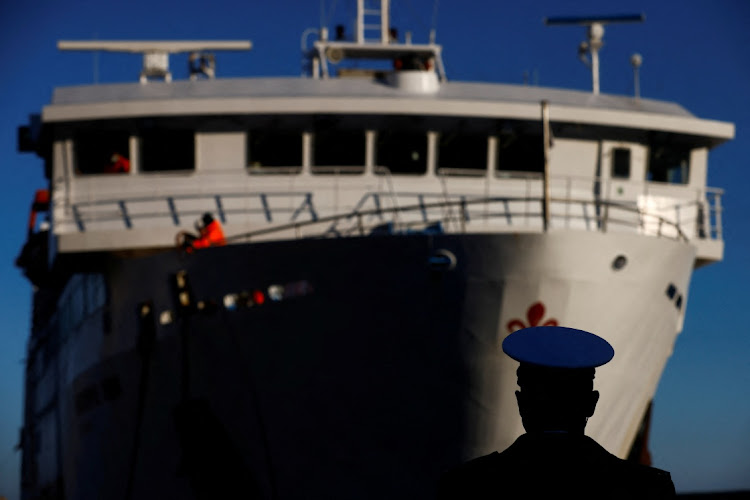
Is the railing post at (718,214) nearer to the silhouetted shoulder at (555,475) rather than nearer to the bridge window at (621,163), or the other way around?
the bridge window at (621,163)

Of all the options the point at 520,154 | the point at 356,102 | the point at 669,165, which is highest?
the point at 356,102

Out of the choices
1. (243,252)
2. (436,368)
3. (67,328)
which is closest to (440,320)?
(436,368)

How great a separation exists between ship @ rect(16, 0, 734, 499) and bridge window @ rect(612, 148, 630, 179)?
0.11ft

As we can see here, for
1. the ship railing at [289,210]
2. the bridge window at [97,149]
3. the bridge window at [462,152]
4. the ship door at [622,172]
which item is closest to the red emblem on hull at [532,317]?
the ship railing at [289,210]

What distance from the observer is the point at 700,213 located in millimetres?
15875

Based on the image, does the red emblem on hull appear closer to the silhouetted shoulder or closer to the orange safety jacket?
the orange safety jacket

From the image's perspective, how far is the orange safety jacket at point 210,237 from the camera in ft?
42.7

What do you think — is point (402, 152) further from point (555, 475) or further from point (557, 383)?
point (555, 475)

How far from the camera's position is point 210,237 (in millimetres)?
13047

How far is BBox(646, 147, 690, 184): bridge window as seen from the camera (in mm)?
15820

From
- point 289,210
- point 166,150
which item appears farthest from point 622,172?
point 166,150

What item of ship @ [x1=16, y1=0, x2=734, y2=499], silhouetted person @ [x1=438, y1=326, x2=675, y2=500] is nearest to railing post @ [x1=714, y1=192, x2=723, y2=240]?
ship @ [x1=16, y1=0, x2=734, y2=499]

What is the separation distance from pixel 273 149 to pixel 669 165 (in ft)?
18.5

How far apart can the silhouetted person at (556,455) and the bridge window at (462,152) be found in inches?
458
